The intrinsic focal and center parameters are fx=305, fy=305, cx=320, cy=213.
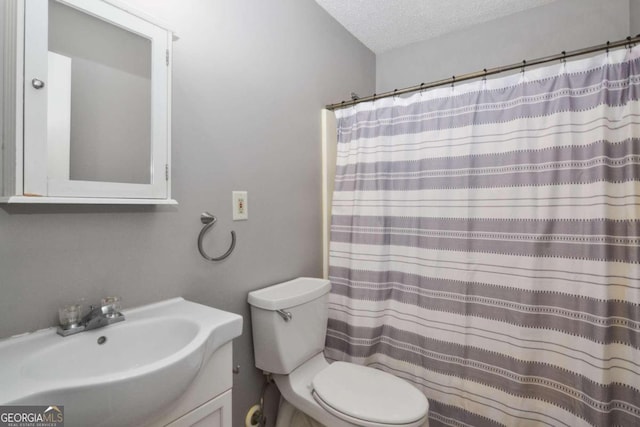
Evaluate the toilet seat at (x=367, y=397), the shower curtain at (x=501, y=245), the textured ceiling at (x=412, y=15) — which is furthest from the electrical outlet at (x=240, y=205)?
the textured ceiling at (x=412, y=15)

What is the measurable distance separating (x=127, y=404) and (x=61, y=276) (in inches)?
18.3

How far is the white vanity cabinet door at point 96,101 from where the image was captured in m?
0.76

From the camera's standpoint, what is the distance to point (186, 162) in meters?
1.15

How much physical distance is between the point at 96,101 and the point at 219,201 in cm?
51

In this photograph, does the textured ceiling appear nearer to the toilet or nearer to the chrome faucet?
the toilet

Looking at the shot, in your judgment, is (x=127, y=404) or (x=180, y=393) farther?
(x=180, y=393)

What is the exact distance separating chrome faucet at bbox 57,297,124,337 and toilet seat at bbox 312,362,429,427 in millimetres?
824

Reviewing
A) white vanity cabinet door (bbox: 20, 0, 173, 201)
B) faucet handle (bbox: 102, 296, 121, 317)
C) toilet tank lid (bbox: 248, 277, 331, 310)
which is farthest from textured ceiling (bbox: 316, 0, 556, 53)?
faucet handle (bbox: 102, 296, 121, 317)

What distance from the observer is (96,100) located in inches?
37.1

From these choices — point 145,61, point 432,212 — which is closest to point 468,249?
point 432,212

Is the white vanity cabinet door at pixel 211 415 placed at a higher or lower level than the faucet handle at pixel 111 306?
lower

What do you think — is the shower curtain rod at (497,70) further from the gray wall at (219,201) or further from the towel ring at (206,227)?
the towel ring at (206,227)

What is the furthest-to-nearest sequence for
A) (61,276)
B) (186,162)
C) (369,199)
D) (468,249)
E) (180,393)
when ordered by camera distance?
(369,199) → (468,249) → (186,162) → (61,276) → (180,393)

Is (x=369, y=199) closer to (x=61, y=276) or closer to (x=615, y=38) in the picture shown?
(x=61, y=276)
